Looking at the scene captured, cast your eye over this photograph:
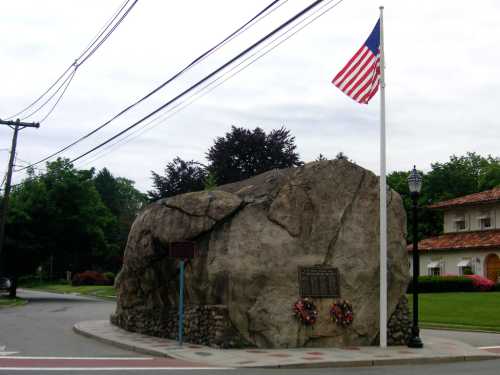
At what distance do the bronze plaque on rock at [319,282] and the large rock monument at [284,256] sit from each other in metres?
0.03

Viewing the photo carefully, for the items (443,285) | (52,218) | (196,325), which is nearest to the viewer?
(196,325)

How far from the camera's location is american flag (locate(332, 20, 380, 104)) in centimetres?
1645

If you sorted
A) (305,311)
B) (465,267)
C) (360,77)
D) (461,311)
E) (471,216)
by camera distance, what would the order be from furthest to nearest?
1. (471,216)
2. (465,267)
3. (461,311)
4. (305,311)
5. (360,77)

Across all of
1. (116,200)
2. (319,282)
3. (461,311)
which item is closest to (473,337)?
(319,282)

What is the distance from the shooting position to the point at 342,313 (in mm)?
17172

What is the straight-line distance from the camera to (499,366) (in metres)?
14.1

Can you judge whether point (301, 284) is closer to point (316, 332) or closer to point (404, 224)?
point (316, 332)

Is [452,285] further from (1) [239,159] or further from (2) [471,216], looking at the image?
(1) [239,159]

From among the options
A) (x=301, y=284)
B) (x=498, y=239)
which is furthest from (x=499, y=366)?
(x=498, y=239)

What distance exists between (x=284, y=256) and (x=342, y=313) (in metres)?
2.18

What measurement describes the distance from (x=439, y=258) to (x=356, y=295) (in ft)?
119

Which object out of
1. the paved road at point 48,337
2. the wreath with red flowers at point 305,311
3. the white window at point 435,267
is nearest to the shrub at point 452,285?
the white window at point 435,267

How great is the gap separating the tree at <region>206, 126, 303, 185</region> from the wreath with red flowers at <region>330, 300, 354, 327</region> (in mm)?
34606

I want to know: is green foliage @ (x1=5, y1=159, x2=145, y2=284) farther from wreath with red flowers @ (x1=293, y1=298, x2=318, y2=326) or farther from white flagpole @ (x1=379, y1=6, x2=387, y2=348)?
white flagpole @ (x1=379, y1=6, x2=387, y2=348)
